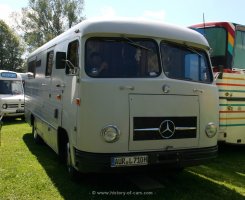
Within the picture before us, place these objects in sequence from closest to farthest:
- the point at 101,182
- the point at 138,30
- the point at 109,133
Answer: the point at 109,133 < the point at 138,30 < the point at 101,182

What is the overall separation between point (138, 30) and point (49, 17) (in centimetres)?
4047

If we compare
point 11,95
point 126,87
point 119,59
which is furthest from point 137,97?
point 11,95

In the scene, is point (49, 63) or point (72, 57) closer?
point (72, 57)

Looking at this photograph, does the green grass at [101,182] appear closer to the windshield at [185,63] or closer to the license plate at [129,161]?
the license plate at [129,161]

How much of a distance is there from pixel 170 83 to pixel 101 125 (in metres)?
1.34

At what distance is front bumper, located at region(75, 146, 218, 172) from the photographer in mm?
5836

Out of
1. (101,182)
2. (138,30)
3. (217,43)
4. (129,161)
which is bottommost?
(101,182)

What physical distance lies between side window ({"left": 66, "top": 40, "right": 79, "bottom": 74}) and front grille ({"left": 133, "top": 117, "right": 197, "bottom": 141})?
1.38 m

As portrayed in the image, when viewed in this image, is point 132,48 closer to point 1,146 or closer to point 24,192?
point 24,192

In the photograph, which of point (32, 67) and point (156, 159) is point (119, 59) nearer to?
point (156, 159)

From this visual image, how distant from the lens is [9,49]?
60.7 m

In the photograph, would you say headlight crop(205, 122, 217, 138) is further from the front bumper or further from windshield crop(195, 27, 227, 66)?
windshield crop(195, 27, 227, 66)

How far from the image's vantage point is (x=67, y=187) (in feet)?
22.2

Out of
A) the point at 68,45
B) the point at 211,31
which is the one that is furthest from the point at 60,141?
the point at 211,31
